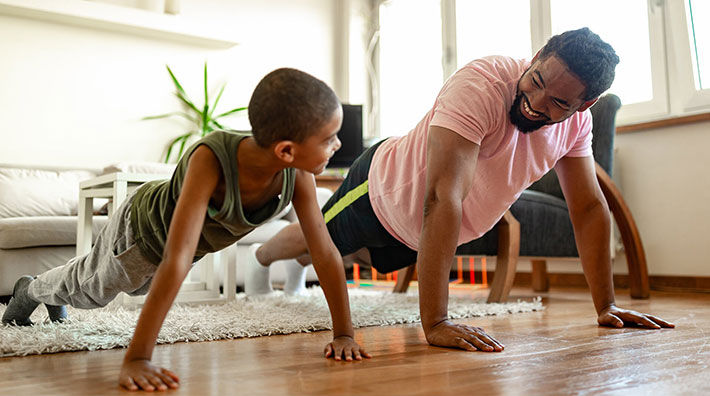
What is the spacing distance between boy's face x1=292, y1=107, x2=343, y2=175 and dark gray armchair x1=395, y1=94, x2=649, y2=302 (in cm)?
132

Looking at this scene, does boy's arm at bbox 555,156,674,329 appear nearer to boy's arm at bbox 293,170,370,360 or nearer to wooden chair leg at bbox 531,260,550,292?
boy's arm at bbox 293,170,370,360

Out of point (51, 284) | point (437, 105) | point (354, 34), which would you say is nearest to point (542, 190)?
point (437, 105)

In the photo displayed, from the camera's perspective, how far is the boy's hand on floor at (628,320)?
1.55m

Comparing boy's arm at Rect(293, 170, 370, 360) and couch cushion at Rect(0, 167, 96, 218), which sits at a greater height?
couch cushion at Rect(0, 167, 96, 218)

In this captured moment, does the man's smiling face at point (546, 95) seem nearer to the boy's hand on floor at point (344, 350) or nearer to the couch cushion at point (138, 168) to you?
the boy's hand on floor at point (344, 350)

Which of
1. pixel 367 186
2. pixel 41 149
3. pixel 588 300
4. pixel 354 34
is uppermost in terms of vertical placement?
pixel 354 34

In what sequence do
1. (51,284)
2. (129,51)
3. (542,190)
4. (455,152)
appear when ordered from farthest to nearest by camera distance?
(129,51) → (542,190) → (51,284) → (455,152)

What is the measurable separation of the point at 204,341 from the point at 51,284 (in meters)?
0.39

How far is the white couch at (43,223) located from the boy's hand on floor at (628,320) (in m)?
1.36

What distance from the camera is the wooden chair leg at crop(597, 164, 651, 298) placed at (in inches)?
101

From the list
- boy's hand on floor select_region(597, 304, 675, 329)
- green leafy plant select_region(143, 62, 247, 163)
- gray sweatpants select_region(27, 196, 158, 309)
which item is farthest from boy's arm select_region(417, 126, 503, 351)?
green leafy plant select_region(143, 62, 247, 163)

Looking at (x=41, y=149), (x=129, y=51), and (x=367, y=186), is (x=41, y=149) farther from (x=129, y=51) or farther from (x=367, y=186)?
(x=367, y=186)

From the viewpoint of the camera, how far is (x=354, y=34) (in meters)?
4.92

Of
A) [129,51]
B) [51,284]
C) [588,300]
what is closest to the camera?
[51,284]
